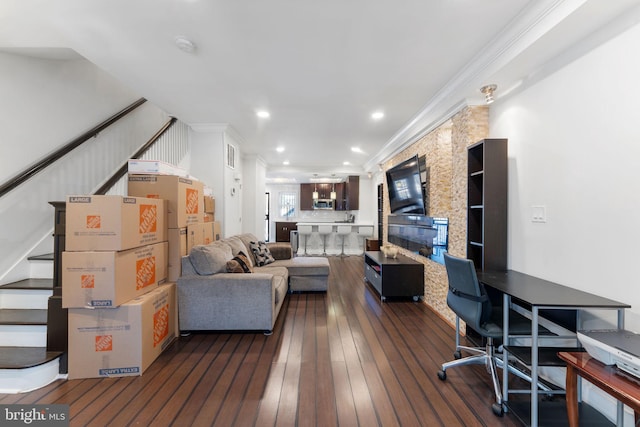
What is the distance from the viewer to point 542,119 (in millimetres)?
2197

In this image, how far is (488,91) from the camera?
2.55 m

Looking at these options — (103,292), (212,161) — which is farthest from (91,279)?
(212,161)

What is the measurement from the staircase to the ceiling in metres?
2.27

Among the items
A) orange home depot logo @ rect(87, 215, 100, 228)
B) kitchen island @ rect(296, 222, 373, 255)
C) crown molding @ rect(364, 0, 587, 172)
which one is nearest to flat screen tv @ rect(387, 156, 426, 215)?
crown molding @ rect(364, 0, 587, 172)

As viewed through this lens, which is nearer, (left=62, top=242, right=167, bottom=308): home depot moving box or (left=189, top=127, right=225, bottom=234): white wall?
(left=62, top=242, right=167, bottom=308): home depot moving box

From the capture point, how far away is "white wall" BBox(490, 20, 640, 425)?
1598 millimetres

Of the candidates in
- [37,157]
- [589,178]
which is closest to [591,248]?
[589,178]

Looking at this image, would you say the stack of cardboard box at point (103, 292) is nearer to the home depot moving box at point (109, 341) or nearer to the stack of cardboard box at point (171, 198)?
the home depot moving box at point (109, 341)

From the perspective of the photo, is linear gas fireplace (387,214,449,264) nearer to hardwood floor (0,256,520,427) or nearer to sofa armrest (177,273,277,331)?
hardwood floor (0,256,520,427)

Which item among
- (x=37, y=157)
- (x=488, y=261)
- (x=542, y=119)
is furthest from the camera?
(x=37, y=157)

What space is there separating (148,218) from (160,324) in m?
1.05

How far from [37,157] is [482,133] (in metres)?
5.08

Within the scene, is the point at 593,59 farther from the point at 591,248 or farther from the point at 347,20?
the point at 347,20

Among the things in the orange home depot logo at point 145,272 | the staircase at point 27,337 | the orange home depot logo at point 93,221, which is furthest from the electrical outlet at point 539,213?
the staircase at point 27,337
